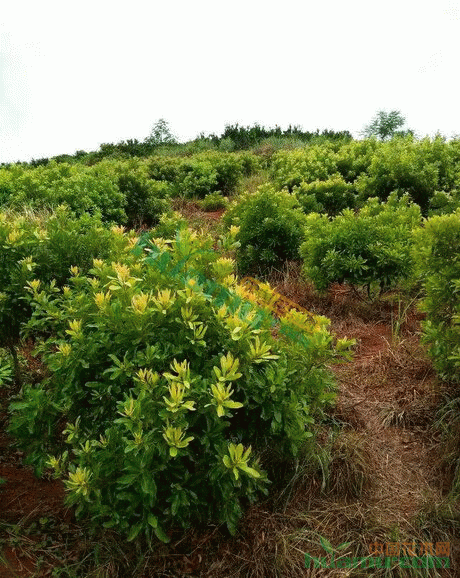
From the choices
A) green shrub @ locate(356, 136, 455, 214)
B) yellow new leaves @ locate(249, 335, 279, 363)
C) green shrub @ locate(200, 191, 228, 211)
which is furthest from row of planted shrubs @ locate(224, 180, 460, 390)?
green shrub @ locate(200, 191, 228, 211)

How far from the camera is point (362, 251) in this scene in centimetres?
512

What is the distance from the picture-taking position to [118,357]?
2.54 m

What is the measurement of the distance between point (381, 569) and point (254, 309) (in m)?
1.33

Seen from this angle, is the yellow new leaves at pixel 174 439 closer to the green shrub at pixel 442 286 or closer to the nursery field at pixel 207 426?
the nursery field at pixel 207 426

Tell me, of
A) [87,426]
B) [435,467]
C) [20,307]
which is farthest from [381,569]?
[20,307]

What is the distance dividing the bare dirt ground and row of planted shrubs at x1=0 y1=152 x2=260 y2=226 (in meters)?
3.83

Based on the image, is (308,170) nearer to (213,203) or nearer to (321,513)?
(213,203)

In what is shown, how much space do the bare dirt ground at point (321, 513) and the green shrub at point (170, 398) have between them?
191 millimetres

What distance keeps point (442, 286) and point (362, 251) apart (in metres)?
1.58

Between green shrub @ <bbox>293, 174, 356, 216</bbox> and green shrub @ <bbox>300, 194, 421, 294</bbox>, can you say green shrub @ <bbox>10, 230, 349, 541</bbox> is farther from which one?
green shrub @ <bbox>293, 174, 356, 216</bbox>

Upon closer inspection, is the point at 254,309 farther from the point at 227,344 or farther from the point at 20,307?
the point at 20,307

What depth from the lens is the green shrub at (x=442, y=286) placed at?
3.54 metres

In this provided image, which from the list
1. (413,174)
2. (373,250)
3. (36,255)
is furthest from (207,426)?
(413,174)

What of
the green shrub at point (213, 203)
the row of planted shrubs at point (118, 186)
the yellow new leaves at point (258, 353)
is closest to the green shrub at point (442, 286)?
the yellow new leaves at point (258, 353)
